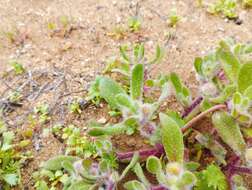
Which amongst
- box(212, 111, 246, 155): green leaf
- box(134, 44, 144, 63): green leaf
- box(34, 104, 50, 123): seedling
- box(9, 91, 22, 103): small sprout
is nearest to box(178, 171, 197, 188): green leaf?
box(212, 111, 246, 155): green leaf

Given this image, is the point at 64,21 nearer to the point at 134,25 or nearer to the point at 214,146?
the point at 134,25

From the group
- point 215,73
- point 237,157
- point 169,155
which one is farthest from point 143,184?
point 215,73

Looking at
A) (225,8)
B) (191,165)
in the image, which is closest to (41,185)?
(191,165)

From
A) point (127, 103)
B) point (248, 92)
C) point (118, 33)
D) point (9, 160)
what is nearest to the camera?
point (248, 92)

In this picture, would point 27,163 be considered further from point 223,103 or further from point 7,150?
point 223,103

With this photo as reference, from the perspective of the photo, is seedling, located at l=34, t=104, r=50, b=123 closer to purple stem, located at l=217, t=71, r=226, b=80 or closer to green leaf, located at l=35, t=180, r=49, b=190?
green leaf, located at l=35, t=180, r=49, b=190

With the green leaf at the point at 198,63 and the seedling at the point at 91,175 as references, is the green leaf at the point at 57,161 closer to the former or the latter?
the seedling at the point at 91,175
